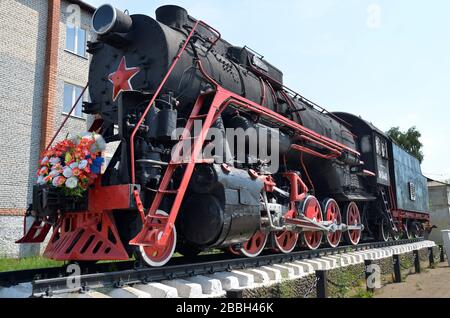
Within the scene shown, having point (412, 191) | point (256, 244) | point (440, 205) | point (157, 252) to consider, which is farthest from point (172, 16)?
point (440, 205)

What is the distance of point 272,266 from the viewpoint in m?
6.42

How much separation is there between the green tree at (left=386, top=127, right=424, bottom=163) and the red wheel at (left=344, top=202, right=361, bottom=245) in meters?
36.9

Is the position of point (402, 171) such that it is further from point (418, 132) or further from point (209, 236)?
point (418, 132)

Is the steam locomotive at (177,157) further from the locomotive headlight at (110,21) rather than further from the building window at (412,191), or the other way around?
the building window at (412,191)

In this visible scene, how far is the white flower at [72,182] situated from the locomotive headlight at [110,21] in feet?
7.21

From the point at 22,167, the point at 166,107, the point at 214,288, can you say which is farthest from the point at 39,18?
the point at 214,288

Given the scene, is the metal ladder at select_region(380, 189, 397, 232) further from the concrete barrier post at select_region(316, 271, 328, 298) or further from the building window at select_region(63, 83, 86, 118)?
the building window at select_region(63, 83, 86, 118)

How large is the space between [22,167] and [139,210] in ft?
33.8

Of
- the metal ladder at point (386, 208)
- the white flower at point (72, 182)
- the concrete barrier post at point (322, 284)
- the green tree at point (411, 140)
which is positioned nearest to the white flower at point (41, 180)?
the white flower at point (72, 182)

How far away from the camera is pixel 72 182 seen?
16.5 feet

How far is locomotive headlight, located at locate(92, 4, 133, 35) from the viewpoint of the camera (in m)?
5.79

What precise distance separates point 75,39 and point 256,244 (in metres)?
12.4

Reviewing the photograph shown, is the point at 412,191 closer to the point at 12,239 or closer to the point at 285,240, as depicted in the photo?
the point at 285,240
